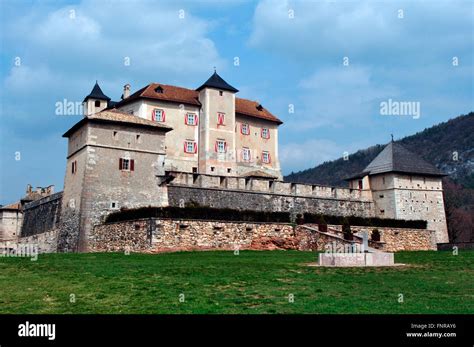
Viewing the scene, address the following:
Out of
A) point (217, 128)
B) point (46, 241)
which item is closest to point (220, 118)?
point (217, 128)

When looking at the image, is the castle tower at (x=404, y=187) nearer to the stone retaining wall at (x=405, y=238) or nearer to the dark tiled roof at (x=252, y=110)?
the stone retaining wall at (x=405, y=238)

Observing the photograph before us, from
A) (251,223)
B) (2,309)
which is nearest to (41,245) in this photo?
(251,223)

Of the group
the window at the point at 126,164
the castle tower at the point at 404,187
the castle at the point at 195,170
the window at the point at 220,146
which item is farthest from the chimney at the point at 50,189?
the castle tower at the point at 404,187

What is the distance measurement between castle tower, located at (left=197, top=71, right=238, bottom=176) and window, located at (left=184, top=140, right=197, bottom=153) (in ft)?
1.72

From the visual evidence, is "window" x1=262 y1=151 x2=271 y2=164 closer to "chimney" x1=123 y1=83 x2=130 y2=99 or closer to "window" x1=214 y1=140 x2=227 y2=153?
"window" x1=214 y1=140 x2=227 y2=153

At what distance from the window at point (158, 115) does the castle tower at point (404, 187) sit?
1811cm

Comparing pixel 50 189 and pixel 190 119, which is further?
pixel 50 189

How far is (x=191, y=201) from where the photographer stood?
3781 cm

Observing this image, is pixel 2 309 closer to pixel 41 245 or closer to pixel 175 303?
pixel 175 303

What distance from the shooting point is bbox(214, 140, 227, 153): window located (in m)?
51.7

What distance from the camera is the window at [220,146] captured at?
170ft

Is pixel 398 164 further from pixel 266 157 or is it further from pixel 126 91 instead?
pixel 126 91

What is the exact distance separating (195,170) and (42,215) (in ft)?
46.3

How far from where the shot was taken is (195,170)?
51.0 meters
